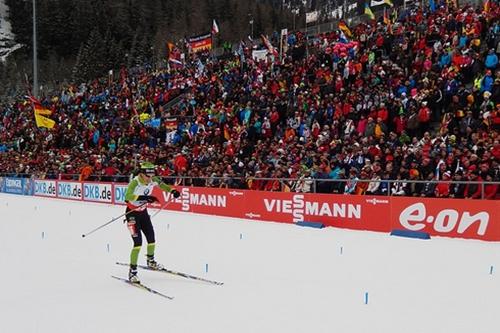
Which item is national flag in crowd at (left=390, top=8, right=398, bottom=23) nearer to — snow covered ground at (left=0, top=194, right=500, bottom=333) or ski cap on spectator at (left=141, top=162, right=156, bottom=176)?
snow covered ground at (left=0, top=194, right=500, bottom=333)

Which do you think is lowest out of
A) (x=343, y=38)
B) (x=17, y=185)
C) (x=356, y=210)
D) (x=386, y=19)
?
(x=17, y=185)

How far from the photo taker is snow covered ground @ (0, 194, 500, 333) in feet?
20.1

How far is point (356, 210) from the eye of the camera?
14008 millimetres

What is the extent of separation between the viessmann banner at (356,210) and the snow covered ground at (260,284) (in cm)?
56

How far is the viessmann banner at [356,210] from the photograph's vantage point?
11.7 meters

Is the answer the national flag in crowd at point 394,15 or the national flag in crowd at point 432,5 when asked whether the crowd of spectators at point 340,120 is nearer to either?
the national flag in crowd at point 432,5

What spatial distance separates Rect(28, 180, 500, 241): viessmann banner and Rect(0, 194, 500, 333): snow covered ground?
56 centimetres

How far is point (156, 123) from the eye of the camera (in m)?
27.5

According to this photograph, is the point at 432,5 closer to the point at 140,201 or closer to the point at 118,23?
the point at 140,201

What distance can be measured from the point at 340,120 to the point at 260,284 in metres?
10.4

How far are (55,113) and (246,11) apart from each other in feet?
231

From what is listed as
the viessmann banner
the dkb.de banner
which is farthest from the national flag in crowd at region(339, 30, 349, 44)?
the dkb.de banner

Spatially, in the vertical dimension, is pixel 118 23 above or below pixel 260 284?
above

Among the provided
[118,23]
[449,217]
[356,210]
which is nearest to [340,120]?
[356,210]
